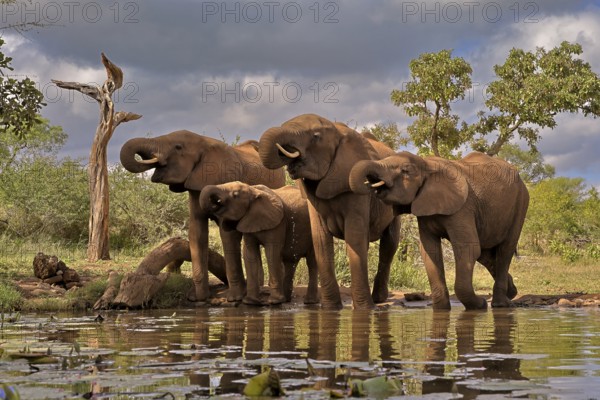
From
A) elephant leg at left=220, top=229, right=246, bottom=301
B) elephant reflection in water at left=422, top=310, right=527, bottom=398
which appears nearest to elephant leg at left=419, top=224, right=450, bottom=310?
elephant reflection in water at left=422, top=310, right=527, bottom=398

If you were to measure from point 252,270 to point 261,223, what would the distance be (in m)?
0.76

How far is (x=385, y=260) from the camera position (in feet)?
51.6

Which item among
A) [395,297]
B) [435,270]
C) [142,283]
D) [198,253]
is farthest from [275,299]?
[395,297]

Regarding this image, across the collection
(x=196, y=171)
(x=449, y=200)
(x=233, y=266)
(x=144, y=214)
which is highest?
(x=144, y=214)

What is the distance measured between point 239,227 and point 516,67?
20264mm

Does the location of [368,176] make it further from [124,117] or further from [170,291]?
[124,117]

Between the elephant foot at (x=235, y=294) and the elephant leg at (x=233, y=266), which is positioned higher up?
the elephant leg at (x=233, y=266)

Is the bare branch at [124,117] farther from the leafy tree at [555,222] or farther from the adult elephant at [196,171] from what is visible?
the leafy tree at [555,222]

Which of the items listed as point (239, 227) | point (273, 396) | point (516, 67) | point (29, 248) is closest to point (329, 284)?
point (239, 227)

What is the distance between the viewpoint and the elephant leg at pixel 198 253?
1491 centimetres

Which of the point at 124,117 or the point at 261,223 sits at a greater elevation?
the point at 124,117

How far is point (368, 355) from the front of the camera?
6633mm

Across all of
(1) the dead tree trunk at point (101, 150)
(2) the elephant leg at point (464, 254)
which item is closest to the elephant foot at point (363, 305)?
(2) the elephant leg at point (464, 254)

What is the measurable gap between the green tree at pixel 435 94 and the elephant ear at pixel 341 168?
17.8 metres
